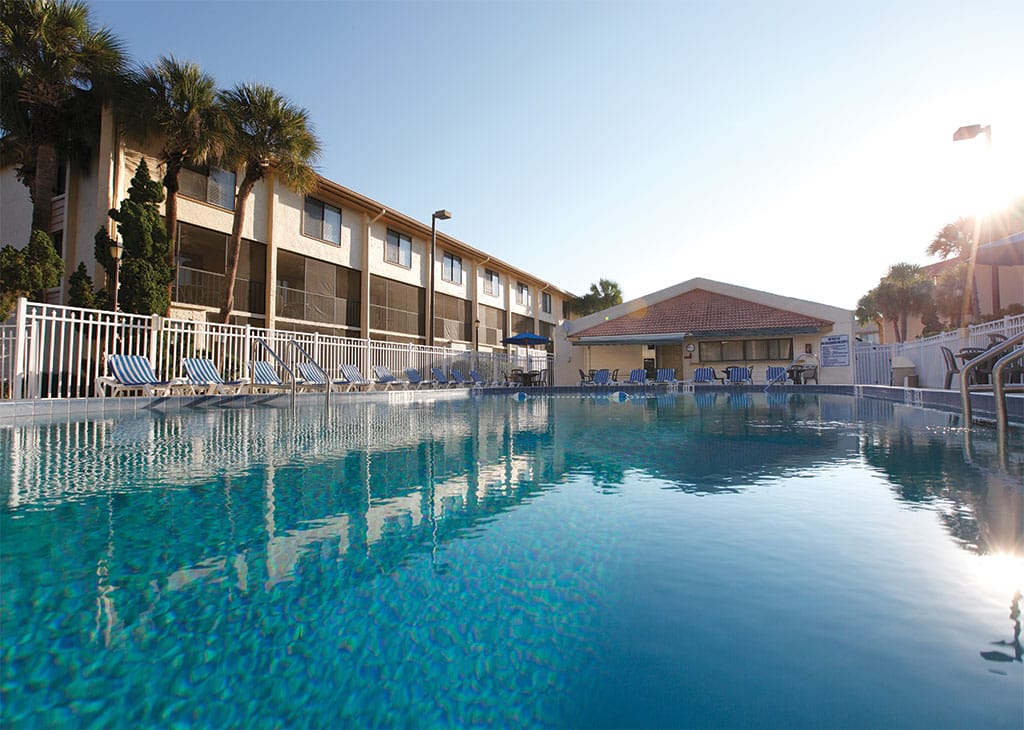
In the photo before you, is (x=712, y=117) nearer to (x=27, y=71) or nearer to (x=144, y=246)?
(x=144, y=246)

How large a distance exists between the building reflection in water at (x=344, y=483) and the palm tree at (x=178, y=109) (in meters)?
10.4

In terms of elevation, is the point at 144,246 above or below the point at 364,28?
below

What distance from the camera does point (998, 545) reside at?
210 cm

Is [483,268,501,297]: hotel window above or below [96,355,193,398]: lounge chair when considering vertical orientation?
above

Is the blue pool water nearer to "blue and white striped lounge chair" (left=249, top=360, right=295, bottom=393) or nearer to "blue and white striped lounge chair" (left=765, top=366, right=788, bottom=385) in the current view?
"blue and white striped lounge chair" (left=249, top=360, right=295, bottom=393)

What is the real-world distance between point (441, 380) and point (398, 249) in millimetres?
9434

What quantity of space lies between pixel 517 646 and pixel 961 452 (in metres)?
4.71

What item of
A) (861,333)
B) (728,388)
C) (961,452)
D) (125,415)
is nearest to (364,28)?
(125,415)

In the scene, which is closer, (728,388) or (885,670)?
(885,670)

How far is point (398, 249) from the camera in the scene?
25109 millimetres

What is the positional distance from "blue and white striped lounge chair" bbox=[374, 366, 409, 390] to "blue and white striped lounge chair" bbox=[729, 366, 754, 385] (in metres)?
13.3

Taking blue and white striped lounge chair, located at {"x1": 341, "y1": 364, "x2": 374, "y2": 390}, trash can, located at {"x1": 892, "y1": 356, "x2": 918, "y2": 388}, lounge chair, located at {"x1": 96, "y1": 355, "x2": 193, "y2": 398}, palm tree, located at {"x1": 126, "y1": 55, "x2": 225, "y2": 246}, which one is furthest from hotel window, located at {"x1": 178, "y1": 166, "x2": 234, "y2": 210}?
trash can, located at {"x1": 892, "y1": 356, "x2": 918, "y2": 388}

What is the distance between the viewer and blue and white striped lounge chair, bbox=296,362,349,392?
1260cm

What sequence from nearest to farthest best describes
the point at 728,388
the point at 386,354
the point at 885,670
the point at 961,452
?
the point at 885,670, the point at 961,452, the point at 386,354, the point at 728,388
